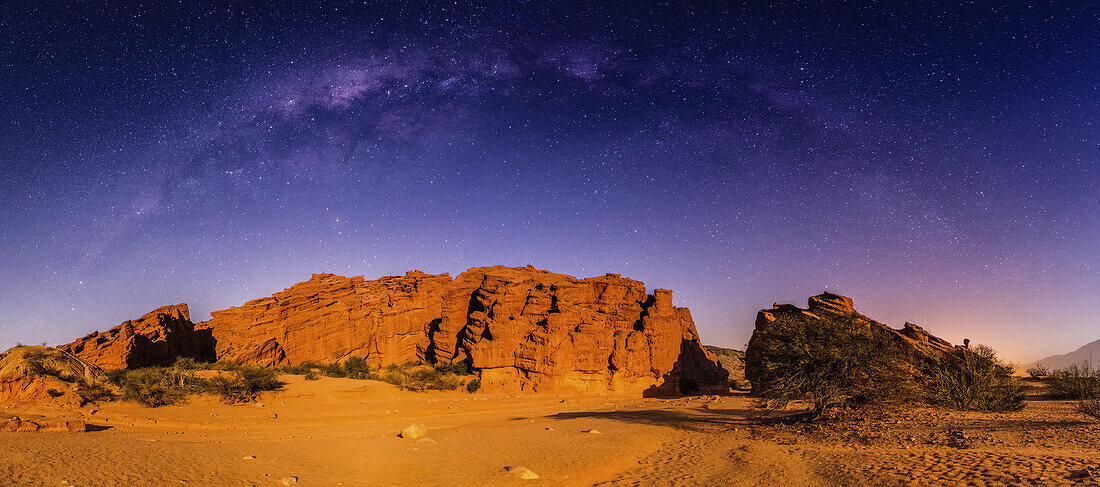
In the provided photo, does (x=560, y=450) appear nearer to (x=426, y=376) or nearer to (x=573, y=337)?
(x=426, y=376)

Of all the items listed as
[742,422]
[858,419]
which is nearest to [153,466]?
[742,422]

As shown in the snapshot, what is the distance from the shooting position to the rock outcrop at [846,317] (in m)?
17.4

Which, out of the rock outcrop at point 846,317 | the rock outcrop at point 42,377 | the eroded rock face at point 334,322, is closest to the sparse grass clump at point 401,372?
the eroded rock face at point 334,322

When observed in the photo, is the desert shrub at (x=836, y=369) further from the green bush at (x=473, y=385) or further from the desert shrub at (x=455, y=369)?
the desert shrub at (x=455, y=369)

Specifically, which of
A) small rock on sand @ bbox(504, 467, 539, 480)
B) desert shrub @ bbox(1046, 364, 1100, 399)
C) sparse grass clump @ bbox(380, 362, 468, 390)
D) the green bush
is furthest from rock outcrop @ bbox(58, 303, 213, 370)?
desert shrub @ bbox(1046, 364, 1100, 399)

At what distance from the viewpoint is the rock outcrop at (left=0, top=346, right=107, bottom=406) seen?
18.9m

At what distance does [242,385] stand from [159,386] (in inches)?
129

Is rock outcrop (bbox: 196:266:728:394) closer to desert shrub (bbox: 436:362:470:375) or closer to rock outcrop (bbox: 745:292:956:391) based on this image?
desert shrub (bbox: 436:362:470:375)

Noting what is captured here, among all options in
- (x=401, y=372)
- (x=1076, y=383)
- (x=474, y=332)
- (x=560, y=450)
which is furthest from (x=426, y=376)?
(x=1076, y=383)

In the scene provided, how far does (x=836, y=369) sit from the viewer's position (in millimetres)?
15188

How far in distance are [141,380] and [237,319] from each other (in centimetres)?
1775

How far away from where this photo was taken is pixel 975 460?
8727 mm

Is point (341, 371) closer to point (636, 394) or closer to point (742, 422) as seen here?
point (636, 394)

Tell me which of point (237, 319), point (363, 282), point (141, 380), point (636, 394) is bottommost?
point (636, 394)
